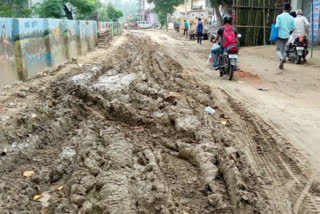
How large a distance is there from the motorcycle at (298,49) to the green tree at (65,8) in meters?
17.7

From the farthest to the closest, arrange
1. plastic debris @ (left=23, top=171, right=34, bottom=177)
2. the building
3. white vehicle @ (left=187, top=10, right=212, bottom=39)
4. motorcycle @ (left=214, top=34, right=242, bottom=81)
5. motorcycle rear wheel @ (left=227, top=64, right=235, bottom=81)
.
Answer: white vehicle @ (left=187, top=10, right=212, bottom=39), the building, motorcycle rear wheel @ (left=227, top=64, right=235, bottom=81), motorcycle @ (left=214, top=34, right=242, bottom=81), plastic debris @ (left=23, top=171, right=34, bottom=177)

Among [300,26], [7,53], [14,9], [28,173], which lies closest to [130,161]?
[28,173]

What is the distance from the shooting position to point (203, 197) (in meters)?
3.21

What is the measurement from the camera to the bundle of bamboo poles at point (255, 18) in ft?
55.4

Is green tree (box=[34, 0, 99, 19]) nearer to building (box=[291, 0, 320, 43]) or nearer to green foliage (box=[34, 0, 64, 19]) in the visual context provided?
green foliage (box=[34, 0, 64, 19])

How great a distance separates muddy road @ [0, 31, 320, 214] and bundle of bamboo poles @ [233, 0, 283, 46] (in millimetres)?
11382

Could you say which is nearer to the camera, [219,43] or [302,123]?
[302,123]

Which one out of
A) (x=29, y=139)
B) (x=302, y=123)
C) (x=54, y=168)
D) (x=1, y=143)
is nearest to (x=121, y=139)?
(x=54, y=168)

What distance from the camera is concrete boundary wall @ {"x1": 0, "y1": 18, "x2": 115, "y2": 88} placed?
7602 mm

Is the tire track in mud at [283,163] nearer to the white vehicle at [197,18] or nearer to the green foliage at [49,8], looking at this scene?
the green foliage at [49,8]

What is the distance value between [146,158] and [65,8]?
2572cm

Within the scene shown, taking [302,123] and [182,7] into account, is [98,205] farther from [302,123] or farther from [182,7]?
[182,7]

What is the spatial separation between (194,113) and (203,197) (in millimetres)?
2433

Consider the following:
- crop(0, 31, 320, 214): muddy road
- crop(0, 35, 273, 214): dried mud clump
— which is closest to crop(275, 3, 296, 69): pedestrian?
crop(0, 31, 320, 214): muddy road
